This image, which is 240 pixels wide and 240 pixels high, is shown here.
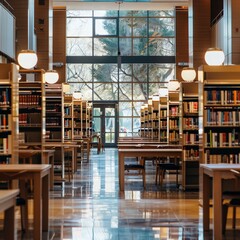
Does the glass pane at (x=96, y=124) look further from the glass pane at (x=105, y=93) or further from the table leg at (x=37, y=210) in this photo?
the table leg at (x=37, y=210)

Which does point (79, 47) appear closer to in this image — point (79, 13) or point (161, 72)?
point (79, 13)

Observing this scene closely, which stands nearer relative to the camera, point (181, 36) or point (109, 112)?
point (181, 36)

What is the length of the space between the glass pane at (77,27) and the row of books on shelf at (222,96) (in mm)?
22734

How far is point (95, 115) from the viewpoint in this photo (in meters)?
32.9

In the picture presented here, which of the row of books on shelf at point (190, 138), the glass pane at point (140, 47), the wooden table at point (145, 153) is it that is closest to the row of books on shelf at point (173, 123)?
the row of books on shelf at point (190, 138)

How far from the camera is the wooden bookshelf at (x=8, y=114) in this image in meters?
8.73

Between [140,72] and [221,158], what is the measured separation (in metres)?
21.9

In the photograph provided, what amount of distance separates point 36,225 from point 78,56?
25256 mm

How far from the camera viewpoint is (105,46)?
104 feet

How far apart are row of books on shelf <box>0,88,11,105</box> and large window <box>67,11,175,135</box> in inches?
881

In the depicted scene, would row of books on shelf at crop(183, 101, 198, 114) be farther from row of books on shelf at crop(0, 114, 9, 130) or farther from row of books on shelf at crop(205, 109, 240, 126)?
row of books on shelf at crop(0, 114, 9, 130)

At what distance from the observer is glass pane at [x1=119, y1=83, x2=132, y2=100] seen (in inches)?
1253

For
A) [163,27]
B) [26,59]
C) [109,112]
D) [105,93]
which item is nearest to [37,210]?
[26,59]

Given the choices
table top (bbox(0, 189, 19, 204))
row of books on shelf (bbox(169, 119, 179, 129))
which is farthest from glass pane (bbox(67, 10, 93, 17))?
table top (bbox(0, 189, 19, 204))
